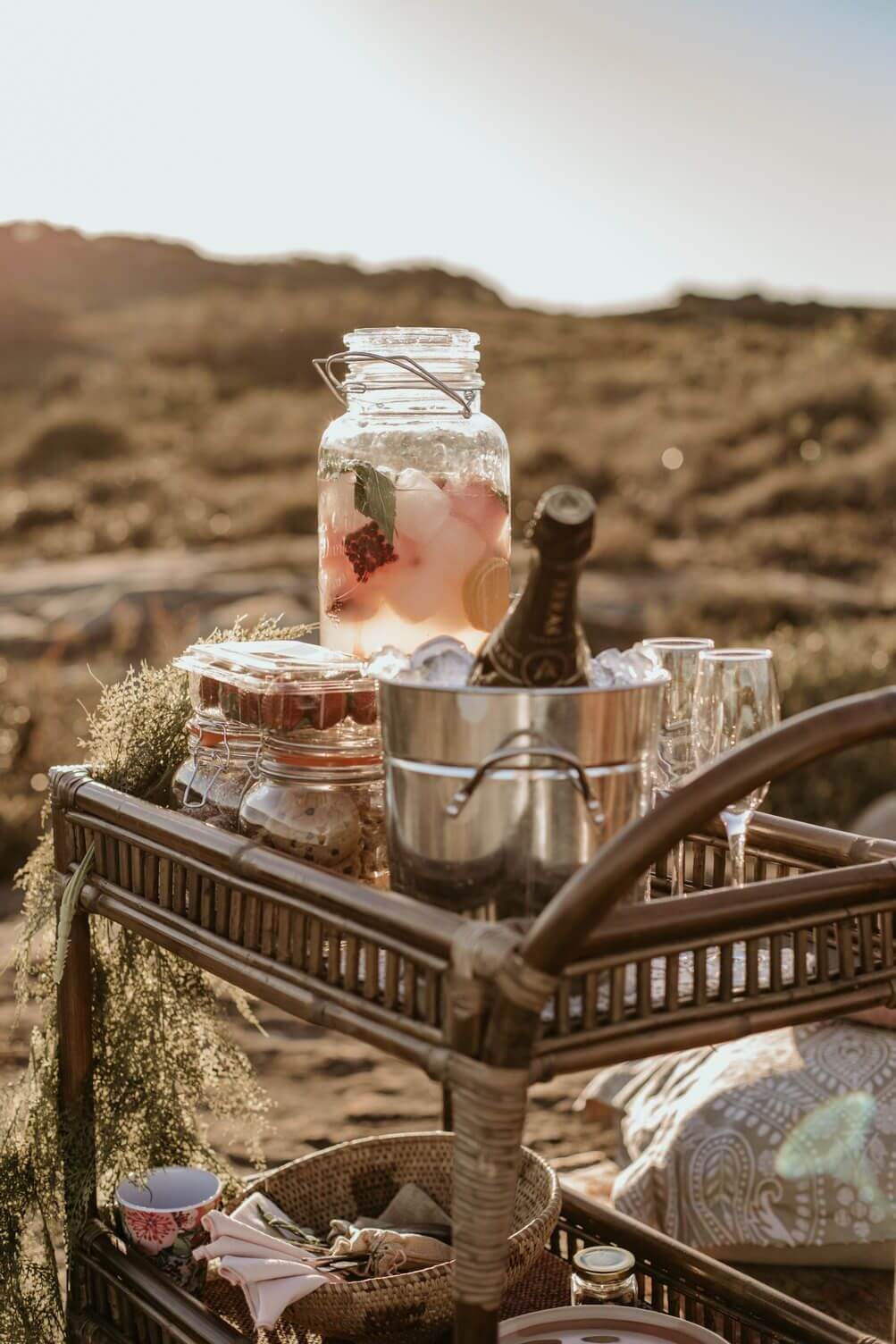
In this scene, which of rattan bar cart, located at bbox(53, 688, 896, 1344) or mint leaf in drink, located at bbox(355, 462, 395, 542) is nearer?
rattan bar cart, located at bbox(53, 688, 896, 1344)

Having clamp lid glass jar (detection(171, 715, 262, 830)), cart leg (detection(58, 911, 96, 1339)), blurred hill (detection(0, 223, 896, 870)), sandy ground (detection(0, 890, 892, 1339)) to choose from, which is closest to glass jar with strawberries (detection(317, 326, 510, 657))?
clamp lid glass jar (detection(171, 715, 262, 830))

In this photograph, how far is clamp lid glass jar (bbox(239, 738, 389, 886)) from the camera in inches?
41.6

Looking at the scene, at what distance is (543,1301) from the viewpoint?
4.50 ft

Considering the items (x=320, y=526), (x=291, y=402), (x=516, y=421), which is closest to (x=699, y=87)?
(x=516, y=421)

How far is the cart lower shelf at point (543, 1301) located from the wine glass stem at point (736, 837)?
0.41 meters

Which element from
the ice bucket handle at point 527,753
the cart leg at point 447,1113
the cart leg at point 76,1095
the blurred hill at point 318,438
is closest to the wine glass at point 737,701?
the ice bucket handle at point 527,753

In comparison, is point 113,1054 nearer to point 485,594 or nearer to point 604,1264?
point 604,1264

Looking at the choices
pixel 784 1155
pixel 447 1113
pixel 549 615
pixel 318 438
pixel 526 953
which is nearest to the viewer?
pixel 526 953

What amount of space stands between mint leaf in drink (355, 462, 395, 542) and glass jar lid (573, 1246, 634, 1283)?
0.66 meters

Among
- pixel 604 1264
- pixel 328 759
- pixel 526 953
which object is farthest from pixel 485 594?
pixel 604 1264

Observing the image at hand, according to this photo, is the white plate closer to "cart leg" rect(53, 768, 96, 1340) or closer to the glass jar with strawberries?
"cart leg" rect(53, 768, 96, 1340)

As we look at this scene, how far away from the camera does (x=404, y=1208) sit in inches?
56.9

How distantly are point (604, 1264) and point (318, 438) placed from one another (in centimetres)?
613

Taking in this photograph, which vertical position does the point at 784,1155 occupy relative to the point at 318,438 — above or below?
below
